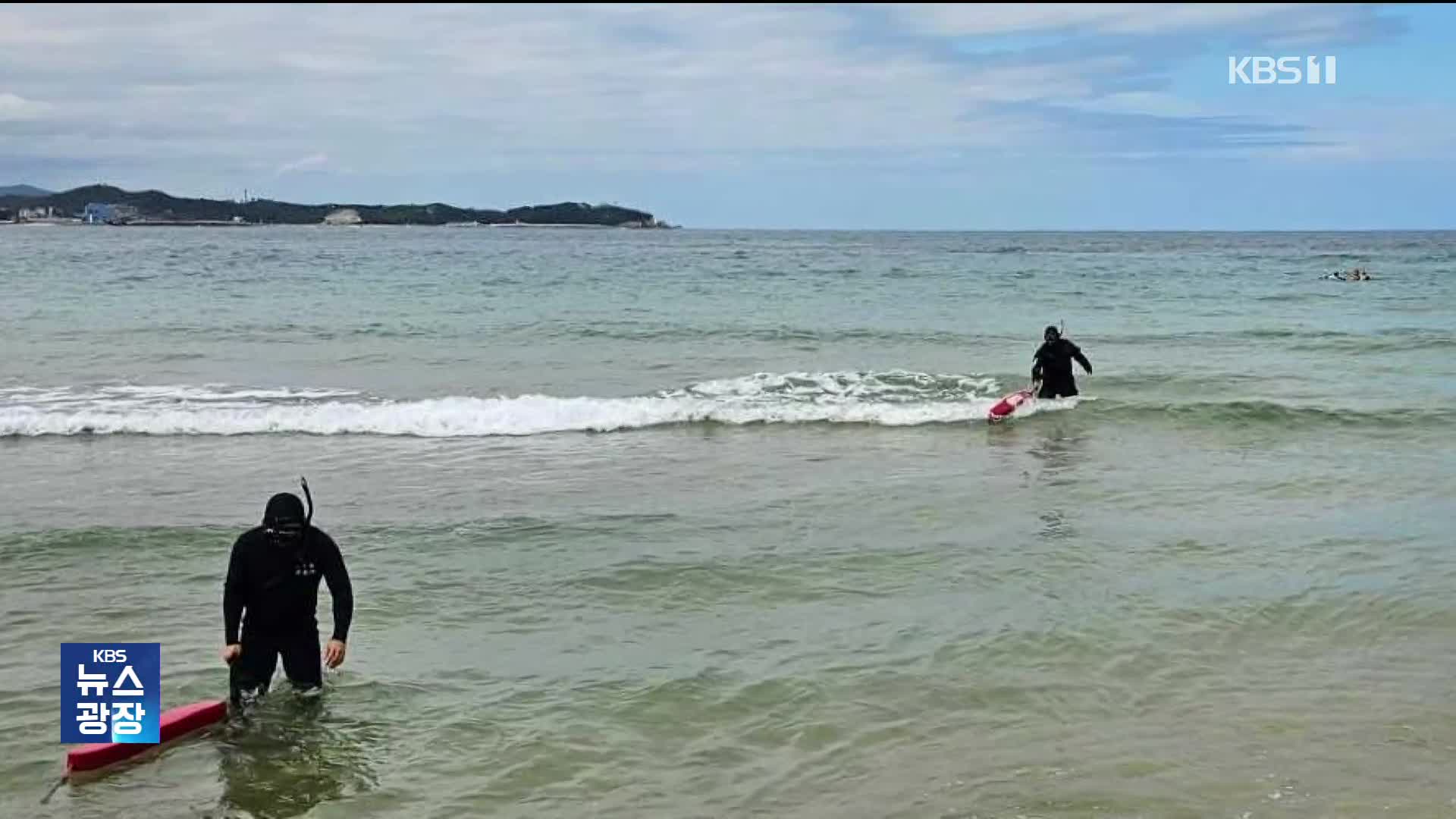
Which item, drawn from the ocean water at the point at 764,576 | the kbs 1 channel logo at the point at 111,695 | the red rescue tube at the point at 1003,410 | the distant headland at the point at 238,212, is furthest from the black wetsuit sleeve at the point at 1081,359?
the distant headland at the point at 238,212

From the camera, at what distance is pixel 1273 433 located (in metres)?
17.2

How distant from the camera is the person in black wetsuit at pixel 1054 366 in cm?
1833

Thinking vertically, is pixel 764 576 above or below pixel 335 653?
below

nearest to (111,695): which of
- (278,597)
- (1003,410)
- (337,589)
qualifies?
(278,597)

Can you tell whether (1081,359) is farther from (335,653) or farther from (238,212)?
(238,212)

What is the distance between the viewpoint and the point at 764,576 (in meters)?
10.0

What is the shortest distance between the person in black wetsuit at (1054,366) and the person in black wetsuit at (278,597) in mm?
12827

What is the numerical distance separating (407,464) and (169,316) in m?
21.5

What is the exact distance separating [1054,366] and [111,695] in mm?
14595

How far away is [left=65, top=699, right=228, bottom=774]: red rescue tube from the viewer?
6414 millimetres

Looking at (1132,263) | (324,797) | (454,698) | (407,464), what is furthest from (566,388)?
(1132,263)

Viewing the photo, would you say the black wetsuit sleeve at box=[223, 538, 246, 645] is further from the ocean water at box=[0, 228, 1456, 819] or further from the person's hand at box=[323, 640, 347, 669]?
the ocean water at box=[0, 228, 1456, 819]

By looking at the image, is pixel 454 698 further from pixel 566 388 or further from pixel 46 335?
pixel 46 335

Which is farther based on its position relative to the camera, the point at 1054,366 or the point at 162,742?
the point at 1054,366
